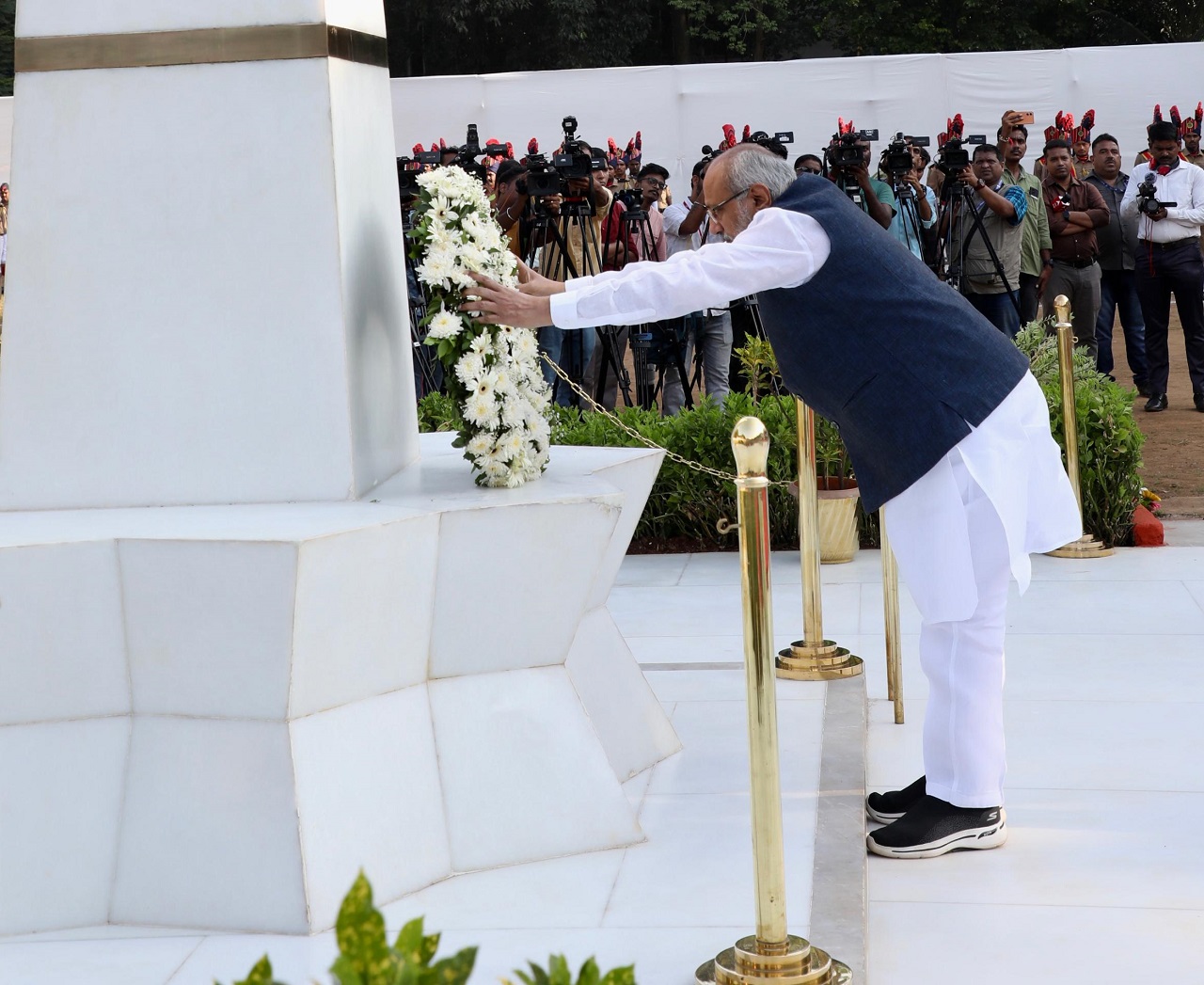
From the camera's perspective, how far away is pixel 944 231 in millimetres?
9977

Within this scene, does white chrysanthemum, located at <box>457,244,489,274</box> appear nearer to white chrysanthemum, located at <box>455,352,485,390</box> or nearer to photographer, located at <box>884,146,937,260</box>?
white chrysanthemum, located at <box>455,352,485,390</box>

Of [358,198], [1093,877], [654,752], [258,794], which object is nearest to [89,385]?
[358,198]

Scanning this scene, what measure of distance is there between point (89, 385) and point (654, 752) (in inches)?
→ 69.7

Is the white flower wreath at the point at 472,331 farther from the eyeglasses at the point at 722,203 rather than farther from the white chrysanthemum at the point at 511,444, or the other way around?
→ the eyeglasses at the point at 722,203

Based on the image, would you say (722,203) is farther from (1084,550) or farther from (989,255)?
(989,255)

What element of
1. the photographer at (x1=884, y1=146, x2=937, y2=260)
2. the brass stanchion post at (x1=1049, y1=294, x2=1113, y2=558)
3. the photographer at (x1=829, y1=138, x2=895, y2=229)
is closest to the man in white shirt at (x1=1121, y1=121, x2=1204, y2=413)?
the photographer at (x1=884, y1=146, x2=937, y2=260)

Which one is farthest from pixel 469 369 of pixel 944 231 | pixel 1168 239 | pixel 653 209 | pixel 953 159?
pixel 1168 239

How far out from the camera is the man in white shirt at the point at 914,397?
3404mm

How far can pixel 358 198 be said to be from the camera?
12.0ft

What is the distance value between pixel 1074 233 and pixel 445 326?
8.13m

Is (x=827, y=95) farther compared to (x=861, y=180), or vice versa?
(x=827, y=95)

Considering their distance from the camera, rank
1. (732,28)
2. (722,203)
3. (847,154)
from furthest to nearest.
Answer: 1. (732,28)
2. (847,154)
3. (722,203)

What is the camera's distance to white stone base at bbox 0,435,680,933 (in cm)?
310

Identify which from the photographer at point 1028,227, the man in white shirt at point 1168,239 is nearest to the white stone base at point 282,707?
the photographer at point 1028,227
